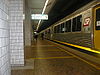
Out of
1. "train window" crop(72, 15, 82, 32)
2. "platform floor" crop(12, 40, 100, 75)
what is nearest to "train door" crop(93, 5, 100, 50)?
"platform floor" crop(12, 40, 100, 75)

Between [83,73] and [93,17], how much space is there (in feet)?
10.6

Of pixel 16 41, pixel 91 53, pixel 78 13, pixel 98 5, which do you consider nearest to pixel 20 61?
pixel 16 41

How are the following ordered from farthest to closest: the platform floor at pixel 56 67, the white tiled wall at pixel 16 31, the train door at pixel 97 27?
the train door at pixel 97 27 → the white tiled wall at pixel 16 31 → the platform floor at pixel 56 67

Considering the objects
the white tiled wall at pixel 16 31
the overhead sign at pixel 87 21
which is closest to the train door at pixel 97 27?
the overhead sign at pixel 87 21

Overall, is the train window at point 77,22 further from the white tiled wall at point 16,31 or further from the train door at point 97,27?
the white tiled wall at point 16,31

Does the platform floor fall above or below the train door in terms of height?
below

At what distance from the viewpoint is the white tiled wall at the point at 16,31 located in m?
5.18

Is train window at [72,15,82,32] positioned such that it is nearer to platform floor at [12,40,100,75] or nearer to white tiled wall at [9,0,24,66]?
platform floor at [12,40,100,75]

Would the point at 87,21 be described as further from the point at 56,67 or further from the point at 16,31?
the point at 16,31

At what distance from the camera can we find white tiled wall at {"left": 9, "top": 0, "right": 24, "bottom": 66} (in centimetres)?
518

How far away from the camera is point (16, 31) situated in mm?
5207

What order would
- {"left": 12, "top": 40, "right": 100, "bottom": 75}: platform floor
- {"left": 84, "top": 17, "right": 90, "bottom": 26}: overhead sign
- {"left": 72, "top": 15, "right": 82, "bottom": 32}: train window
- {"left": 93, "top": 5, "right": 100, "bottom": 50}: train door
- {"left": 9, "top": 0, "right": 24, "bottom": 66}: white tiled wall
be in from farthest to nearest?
{"left": 72, "top": 15, "right": 82, "bottom": 32}: train window, {"left": 84, "top": 17, "right": 90, "bottom": 26}: overhead sign, {"left": 93, "top": 5, "right": 100, "bottom": 50}: train door, {"left": 9, "top": 0, "right": 24, "bottom": 66}: white tiled wall, {"left": 12, "top": 40, "right": 100, "bottom": 75}: platform floor

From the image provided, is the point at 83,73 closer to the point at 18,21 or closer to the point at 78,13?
the point at 18,21

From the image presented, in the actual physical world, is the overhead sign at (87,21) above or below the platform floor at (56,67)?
above
